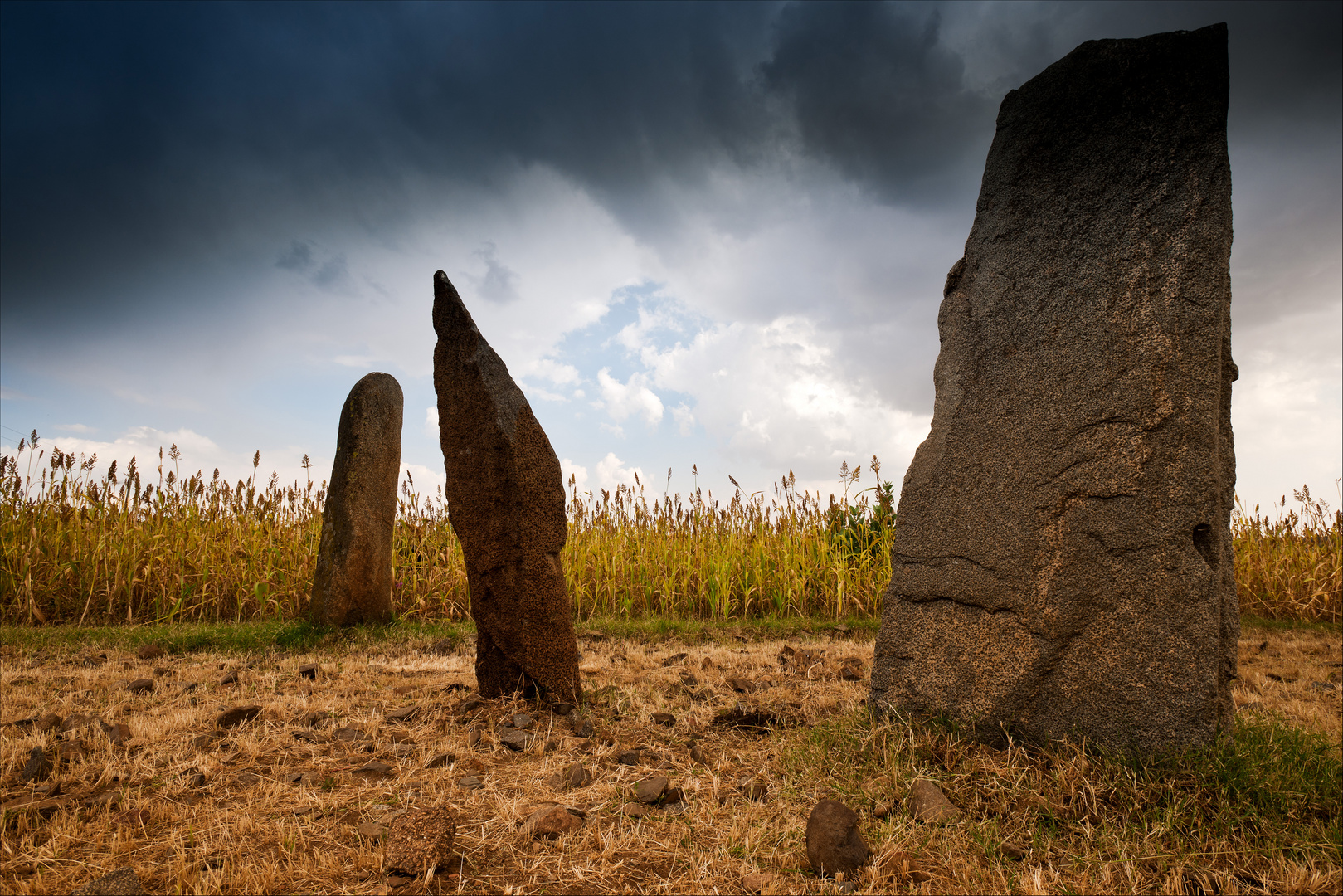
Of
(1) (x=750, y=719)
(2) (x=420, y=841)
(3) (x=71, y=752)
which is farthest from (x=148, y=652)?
(1) (x=750, y=719)

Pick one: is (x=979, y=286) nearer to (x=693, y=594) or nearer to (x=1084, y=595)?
(x=1084, y=595)

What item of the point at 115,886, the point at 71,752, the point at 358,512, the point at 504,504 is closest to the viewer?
the point at 115,886

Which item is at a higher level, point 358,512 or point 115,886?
point 358,512

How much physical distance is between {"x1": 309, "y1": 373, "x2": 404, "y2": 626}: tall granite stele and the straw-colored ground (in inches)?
79.8

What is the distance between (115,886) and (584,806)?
4.57 ft

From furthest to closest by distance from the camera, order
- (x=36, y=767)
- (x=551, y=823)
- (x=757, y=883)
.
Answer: (x=36, y=767), (x=551, y=823), (x=757, y=883)

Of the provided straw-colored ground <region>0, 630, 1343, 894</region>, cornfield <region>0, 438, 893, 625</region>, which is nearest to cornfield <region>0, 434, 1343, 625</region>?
cornfield <region>0, 438, 893, 625</region>

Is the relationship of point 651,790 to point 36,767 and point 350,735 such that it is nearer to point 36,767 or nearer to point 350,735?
point 350,735

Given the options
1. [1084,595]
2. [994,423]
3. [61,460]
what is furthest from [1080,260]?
[61,460]

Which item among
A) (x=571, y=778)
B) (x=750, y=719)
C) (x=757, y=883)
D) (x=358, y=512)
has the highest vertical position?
(x=358, y=512)

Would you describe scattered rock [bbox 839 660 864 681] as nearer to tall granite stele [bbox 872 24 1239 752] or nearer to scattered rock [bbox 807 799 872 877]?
tall granite stele [bbox 872 24 1239 752]

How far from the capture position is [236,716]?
146 inches

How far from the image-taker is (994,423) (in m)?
3.11

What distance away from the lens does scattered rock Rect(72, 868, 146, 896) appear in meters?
2.10
